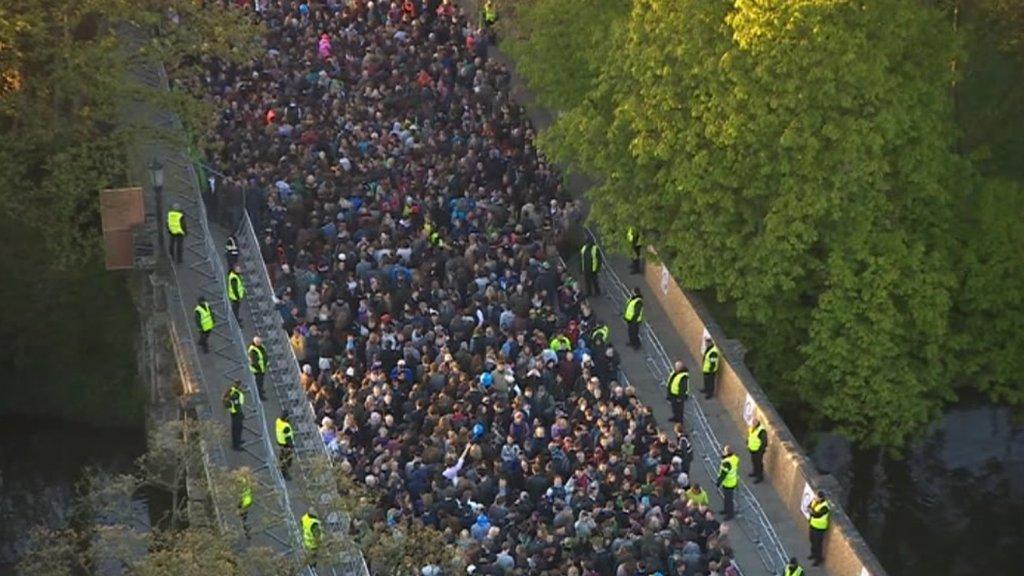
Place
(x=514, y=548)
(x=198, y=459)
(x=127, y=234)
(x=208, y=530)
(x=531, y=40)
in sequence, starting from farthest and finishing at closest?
(x=531, y=40), (x=127, y=234), (x=198, y=459), (x=514, y=548), (x=208, y=530)

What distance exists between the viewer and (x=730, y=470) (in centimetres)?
4209

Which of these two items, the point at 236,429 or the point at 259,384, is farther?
the point at 259,384

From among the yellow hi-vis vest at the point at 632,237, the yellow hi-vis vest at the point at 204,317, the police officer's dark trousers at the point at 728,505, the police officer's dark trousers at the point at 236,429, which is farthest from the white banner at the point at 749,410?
the yellow hi-vis vest at the point at 204,317

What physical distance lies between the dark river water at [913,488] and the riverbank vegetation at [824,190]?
186 centimetres

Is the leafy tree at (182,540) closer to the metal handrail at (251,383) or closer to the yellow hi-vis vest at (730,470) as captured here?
the metal handrail at (251,383)

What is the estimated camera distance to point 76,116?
5094 cm

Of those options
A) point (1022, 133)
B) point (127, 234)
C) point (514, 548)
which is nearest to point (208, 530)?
point (514, 548)

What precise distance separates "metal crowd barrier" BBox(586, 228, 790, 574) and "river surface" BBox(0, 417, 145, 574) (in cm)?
1176

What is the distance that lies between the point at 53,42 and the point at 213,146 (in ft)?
14.2

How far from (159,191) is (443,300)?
251 inches

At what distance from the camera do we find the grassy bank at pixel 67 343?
174 ft

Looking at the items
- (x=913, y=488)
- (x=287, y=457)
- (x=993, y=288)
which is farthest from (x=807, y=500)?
(x=913, y=488)

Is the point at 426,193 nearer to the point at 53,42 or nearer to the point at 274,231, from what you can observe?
the point at 274,231

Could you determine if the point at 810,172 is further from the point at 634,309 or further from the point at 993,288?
the point at 993,288
